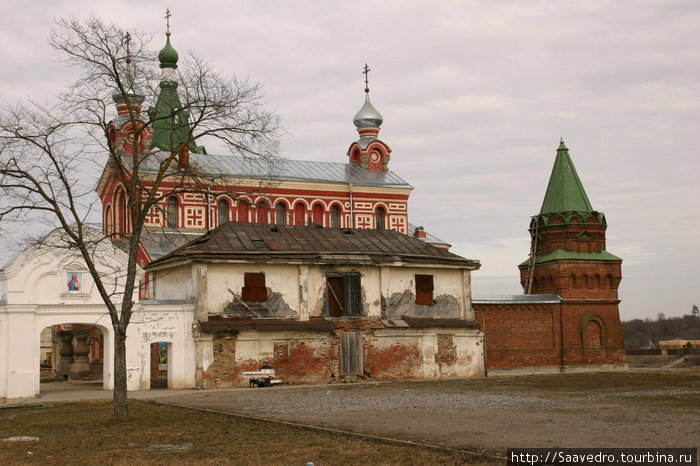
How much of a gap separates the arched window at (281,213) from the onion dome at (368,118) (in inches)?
327

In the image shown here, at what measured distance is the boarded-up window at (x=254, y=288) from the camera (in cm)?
2939

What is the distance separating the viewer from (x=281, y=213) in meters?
43.7

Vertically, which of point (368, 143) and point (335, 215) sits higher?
point (368, 143)

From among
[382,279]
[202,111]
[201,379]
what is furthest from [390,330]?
[202,111]

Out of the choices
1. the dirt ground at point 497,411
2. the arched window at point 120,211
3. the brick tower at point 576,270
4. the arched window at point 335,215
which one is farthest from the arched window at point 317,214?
the dirt ground at point 497,411

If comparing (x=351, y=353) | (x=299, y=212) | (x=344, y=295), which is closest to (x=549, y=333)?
(x=344, y=295)

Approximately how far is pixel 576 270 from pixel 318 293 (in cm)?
1667

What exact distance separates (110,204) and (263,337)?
1829 centimetres

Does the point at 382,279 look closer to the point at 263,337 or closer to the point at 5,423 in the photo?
the point at 263,337

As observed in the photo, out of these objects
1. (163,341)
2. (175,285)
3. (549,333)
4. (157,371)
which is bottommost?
(157,371)

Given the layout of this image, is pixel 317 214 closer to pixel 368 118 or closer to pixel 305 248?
pixel 368 118

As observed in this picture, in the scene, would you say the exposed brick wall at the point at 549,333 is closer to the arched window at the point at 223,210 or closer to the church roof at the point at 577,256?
the church roof at the point at 577,256

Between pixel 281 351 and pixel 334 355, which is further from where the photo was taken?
pixel 334 355

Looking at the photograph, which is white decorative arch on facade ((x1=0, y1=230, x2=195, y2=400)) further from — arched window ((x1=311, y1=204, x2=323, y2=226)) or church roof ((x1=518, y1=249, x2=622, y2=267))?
church roof ((x1=518, y1=249, x2=622, y2=267))
